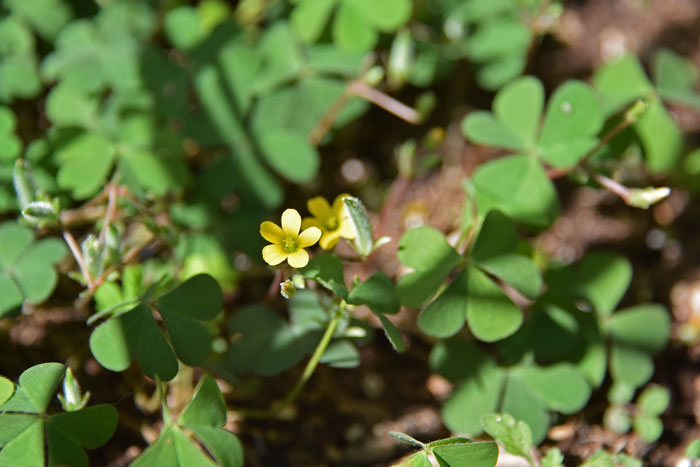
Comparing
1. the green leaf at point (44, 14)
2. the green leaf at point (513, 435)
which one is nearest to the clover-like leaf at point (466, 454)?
the green leaf at point (513, 435)

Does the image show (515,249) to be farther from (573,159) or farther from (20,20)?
(20,20)

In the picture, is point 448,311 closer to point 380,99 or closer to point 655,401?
point 655,401

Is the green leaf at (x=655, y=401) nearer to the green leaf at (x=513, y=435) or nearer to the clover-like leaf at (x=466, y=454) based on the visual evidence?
the green leaf at (x=513, y=435)

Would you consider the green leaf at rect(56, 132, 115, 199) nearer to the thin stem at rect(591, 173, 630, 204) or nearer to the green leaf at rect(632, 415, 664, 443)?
the thin stem at rect(591, 173, 630, 204)

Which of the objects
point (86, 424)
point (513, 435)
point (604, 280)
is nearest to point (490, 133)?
point (604, 280)

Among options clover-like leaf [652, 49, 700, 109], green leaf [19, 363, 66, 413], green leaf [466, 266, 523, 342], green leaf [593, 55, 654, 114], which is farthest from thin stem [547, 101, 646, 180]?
green leaf [19, 363, 66, 413]

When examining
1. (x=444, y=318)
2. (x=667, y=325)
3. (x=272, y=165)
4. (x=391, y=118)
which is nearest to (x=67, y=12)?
(x=272, y=165)
